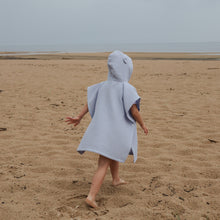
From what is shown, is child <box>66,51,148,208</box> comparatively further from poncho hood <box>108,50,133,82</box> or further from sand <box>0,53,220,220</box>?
sand <box>0,53,220,220</box>

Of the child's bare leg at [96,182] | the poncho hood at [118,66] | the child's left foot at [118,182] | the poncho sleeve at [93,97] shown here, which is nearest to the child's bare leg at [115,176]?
the child's left foot at [118,182]

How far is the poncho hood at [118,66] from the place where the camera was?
263 cm

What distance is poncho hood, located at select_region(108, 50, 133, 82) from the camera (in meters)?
2.63

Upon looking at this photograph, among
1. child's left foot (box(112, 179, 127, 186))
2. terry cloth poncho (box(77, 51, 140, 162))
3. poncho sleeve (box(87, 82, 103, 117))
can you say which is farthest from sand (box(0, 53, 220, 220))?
poncho sleeve (box(87, 82, 103, 117))

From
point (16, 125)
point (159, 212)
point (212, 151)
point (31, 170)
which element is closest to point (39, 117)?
point (16, 125)

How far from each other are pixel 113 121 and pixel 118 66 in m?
0.52

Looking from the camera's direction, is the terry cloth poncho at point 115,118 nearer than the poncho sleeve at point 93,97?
Yes

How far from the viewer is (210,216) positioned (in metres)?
2.40

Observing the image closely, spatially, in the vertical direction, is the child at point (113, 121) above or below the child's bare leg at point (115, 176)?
above

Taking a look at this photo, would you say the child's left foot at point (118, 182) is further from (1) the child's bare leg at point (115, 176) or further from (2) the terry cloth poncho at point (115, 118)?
(2) the terry cloth poncho at point (115, 118)

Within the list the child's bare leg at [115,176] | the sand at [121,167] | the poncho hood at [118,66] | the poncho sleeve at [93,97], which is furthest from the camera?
the child's bare leg at [115,176]

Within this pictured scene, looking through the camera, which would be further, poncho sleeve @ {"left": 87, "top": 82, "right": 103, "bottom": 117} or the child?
poncho sleeve @ {"left": 87, "top": 82, "right": 103, "bottom": 117}

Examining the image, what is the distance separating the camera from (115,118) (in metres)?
2.59

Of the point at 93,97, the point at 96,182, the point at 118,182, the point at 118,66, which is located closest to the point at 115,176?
the point at 118,182
